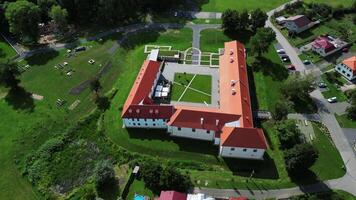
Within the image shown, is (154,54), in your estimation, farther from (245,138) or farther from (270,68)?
(245,138)

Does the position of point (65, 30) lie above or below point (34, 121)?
above

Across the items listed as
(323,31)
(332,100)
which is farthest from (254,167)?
(323,31)

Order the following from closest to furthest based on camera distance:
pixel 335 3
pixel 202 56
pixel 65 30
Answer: pixel 202 56 < pixel 65 30 < pixel 335 3

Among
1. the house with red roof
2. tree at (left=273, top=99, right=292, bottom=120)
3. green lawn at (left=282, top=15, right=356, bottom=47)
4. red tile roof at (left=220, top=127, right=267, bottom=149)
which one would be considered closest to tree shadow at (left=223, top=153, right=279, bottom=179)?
red tile roof at (left=220, top=127, right=267, bottom=149)

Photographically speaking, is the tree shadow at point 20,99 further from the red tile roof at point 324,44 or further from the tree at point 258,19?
the red tile roof at point 324,44

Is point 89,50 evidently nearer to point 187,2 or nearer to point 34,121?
point 34,121

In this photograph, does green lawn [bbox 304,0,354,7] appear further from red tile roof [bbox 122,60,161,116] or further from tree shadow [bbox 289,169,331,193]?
tree shadow [bbox 289,169,331,193]

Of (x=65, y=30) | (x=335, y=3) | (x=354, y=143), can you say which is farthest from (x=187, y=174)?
(x=335, y=3)
